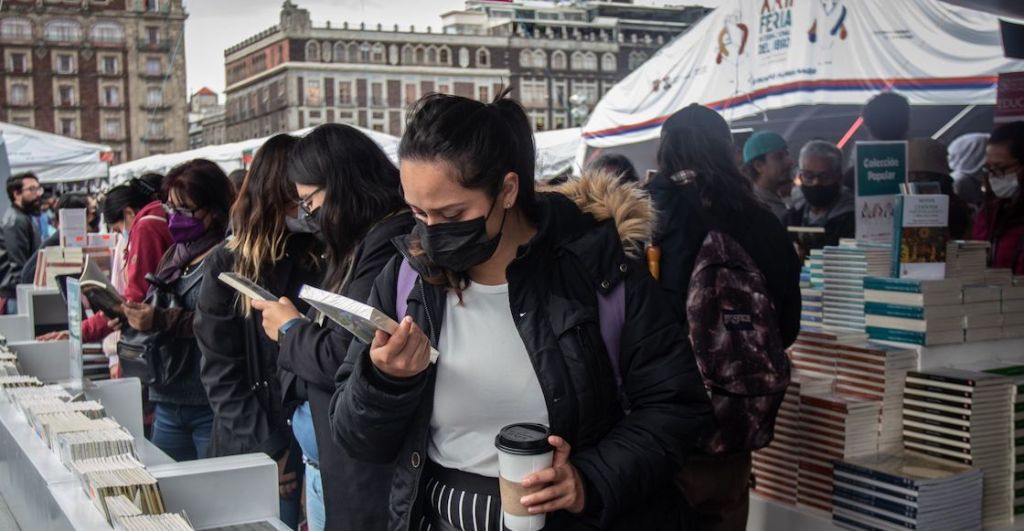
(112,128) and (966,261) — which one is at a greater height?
(112,128)

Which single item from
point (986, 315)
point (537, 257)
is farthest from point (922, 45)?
point (537, 257)

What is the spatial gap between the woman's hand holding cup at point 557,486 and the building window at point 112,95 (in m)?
11.5

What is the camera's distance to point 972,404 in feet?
10.5

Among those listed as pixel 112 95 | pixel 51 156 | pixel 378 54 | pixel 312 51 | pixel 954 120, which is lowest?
pixel 954 120

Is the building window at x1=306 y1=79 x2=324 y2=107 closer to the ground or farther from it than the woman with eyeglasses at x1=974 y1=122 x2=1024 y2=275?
farther from it

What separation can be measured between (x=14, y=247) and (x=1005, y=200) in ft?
20.9

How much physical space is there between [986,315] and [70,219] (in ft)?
16.6

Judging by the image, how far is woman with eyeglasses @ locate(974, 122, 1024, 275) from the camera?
430 cm

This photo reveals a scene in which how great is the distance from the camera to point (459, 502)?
1.68 meters

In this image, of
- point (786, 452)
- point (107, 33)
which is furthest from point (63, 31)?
point (786, 452)

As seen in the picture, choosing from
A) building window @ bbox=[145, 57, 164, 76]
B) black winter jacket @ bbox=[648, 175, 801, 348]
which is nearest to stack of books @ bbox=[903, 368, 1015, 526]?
black winter jacket @ bbox=[648, 175, 801, 348]

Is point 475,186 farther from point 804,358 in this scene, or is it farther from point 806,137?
point 806,137

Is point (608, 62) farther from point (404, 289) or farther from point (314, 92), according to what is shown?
point (404, 289)

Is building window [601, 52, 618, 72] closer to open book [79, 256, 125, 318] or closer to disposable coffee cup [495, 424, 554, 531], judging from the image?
open book [79, 256, 125, 318]
